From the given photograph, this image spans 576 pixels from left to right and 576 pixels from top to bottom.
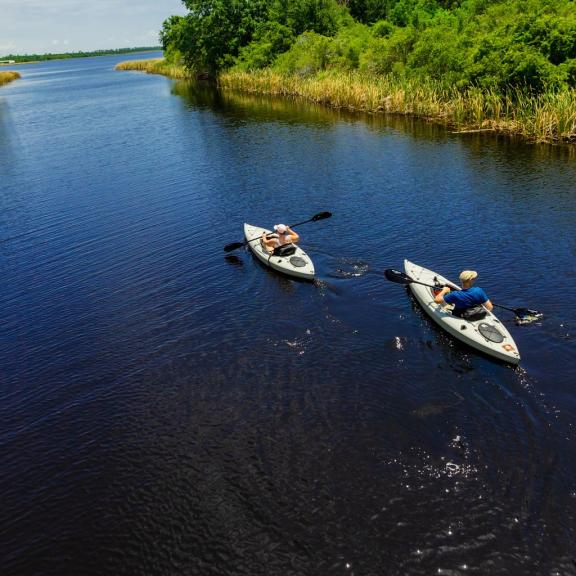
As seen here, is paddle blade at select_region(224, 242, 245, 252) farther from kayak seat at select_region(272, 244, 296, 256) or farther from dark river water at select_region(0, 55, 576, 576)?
kayak seat at select_region(272, 244, 296, 256)

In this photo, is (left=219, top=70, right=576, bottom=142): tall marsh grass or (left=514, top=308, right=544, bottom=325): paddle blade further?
(left=219, top=70, right=576, bottom=142): tall marsh grass

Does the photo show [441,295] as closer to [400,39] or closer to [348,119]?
[348,119]

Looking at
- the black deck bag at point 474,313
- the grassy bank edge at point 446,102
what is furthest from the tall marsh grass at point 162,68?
Result: the black deck bag at point 474,313

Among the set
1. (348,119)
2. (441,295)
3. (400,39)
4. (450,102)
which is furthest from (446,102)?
(441,295)

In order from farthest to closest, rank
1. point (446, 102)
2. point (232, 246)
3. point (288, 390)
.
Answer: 1. point (446, 102)
2. point (232, 246)
3. point (288, 390)

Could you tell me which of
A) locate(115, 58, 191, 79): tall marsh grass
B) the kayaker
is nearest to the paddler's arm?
the kayaker

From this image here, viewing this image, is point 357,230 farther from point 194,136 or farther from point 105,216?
point 194,136

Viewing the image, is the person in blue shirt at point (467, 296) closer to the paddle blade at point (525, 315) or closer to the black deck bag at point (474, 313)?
the black deck bag at point (474, 313)
